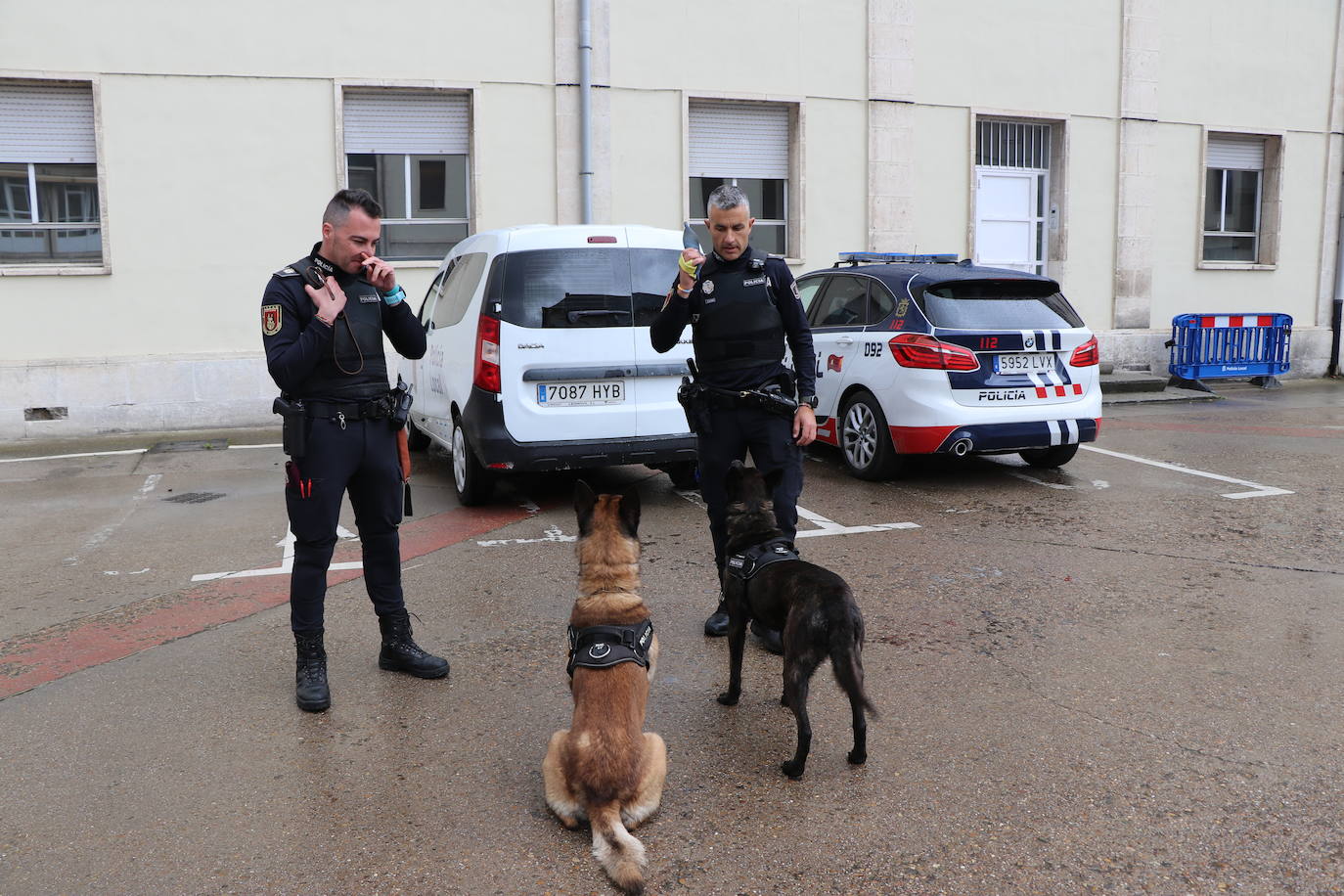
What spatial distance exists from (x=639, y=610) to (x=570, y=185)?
10.4 m

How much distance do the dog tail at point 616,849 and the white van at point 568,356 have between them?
416 centimetres

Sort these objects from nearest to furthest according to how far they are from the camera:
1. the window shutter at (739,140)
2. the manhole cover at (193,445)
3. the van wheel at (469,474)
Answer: the van wheel at (469,474) → the manhole cover at (193,445) → the window shutter at (739,140)

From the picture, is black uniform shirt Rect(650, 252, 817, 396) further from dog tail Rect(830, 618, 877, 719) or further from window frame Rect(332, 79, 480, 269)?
window frame Rect(332, 79, 480, 269)

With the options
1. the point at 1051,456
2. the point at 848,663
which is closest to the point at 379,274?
the point at 848,663

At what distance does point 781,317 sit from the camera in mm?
4660

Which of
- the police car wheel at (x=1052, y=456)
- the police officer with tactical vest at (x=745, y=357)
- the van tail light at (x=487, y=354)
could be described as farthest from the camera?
the police car wheel at (x=1052, y=456)

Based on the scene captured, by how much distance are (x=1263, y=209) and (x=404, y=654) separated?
1727 centimetres

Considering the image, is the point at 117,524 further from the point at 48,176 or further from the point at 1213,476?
the point at 1213,476

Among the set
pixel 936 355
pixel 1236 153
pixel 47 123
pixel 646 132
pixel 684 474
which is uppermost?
pixel 1236 153

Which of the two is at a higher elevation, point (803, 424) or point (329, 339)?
point (329, 339)

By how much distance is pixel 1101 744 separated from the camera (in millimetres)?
3678

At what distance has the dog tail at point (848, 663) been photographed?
3.39m

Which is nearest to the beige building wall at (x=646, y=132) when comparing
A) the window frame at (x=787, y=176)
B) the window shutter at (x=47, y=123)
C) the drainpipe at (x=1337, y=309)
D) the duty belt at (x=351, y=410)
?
the window frame at (x=787, y=176)

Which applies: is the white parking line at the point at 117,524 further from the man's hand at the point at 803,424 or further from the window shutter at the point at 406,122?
the window shutter at the point at 406,122
